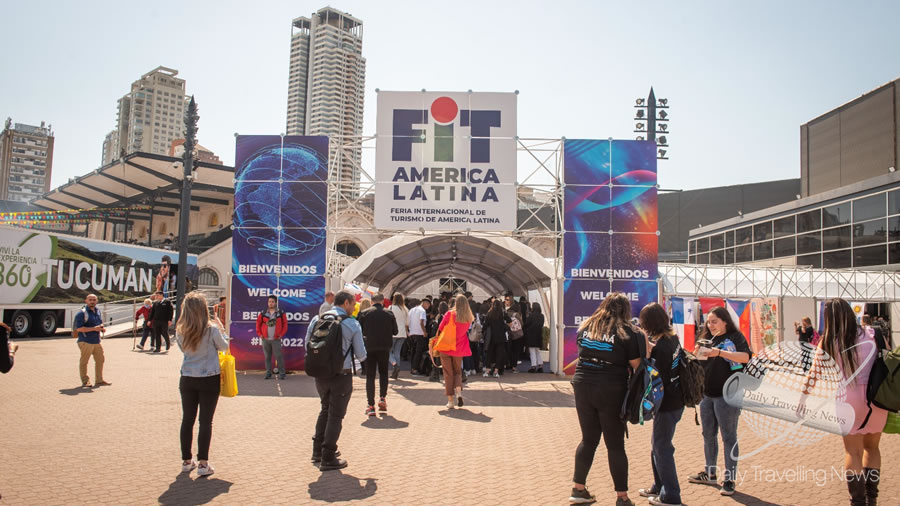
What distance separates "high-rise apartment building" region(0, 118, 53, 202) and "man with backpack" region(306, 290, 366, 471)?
18378 centimetres

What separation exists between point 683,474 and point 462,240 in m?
11.1

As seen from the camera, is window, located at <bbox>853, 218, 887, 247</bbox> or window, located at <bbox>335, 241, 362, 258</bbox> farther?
window, located at <bbox>335, 241, 362, 258</bbox>

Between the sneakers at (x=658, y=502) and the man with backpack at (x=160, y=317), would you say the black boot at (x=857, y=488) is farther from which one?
the man with backpack at (x=160, y=317)

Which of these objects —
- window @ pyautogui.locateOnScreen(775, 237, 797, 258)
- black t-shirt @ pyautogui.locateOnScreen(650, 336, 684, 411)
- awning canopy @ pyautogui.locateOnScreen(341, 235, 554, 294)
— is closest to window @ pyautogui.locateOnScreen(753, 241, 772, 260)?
window @ pyautogui.locateOnScreen(775, 237, 797, 258)

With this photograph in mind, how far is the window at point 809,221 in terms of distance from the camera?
30.5m

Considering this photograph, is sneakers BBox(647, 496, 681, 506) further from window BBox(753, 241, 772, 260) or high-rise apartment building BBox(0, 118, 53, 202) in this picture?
high-rise apartment building BBox(0, 118, 53, 202)

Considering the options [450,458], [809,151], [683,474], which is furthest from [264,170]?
[809,151]

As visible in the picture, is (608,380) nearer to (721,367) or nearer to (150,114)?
(721,367)

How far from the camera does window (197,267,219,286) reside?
42406 millimetres

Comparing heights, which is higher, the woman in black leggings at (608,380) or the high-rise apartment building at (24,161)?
the high-rise apartment building at (24,161)

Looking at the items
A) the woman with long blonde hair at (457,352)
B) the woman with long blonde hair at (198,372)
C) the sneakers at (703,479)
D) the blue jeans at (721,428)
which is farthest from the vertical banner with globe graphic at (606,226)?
the woman with long blonde hair at (198,372)

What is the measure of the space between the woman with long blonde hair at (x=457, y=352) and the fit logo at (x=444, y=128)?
4.66 meters

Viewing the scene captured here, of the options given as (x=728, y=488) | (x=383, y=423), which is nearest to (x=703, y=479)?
(x=728, y=488)

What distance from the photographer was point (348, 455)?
6941 mm
